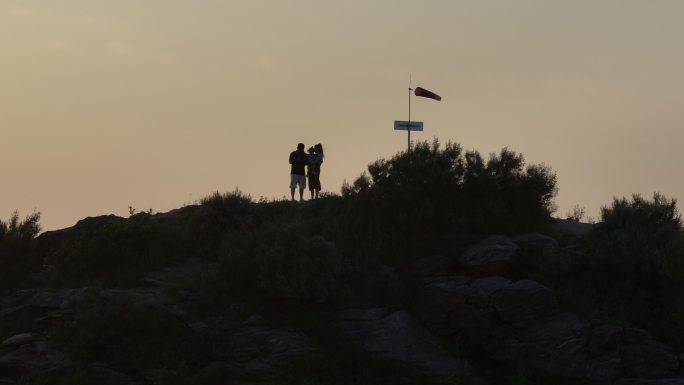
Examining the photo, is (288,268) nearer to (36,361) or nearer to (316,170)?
(36,361)

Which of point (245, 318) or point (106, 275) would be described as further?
point (106, 275)

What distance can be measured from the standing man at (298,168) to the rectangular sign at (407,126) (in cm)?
391

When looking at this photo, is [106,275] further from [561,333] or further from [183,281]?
[561,333]

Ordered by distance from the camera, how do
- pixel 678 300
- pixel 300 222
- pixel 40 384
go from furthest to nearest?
pixel 300 222
pixel 678 300
pixel 40 384

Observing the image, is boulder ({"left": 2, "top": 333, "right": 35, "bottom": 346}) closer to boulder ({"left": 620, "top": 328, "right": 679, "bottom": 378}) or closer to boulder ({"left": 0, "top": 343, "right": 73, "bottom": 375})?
boulder ({"left": 0, "top": 343, "right": 73, "bottom": 375})

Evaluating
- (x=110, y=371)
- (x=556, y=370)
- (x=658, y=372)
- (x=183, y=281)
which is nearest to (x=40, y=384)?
(x=110, y=371)

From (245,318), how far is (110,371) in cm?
325

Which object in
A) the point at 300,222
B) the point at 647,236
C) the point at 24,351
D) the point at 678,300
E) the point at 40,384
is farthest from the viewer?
the point at 300,222

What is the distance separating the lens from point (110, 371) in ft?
59.8

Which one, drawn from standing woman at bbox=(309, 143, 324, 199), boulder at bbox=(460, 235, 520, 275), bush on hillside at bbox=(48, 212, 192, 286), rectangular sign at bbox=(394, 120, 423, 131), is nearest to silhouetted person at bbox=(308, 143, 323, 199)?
standing woman at bbox=(309, 143, 324, 199)

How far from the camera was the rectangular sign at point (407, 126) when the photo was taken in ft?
92.8

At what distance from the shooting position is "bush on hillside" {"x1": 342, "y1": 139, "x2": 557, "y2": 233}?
23.9 metres

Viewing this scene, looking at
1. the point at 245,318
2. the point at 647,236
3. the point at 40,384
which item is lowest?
the point at 40,384

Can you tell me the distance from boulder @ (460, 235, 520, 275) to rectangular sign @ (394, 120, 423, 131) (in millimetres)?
6966
